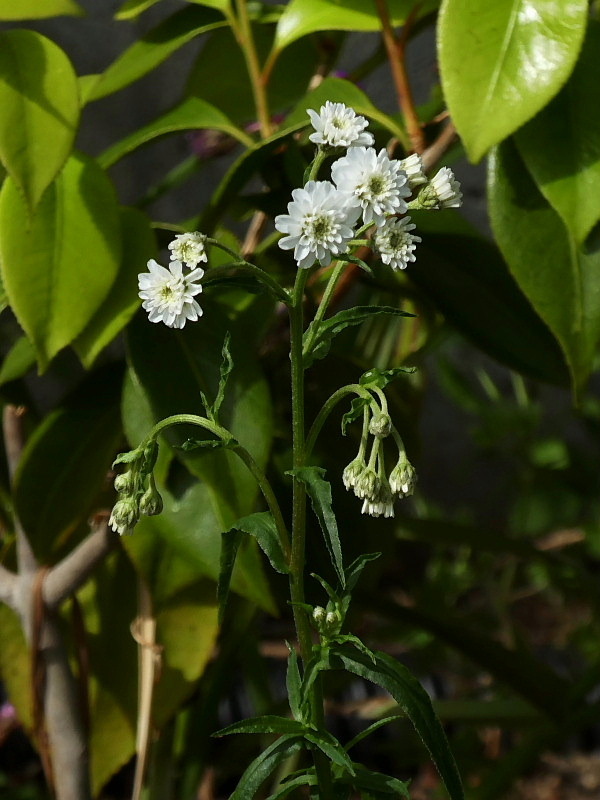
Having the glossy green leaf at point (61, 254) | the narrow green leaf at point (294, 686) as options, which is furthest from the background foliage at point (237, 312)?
the narrow green leaf at point (294, 686)

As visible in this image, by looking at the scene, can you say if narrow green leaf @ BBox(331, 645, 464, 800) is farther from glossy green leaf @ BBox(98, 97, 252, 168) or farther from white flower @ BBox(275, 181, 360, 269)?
glossy green leaf @ BBox(98, 97, 252, 168)

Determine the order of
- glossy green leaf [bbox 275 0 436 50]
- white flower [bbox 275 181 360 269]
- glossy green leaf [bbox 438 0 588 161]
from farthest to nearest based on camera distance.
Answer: glossy green leaf [bbox 275 0 436 50]
glossy green leaf [bbox 438 0 588 161]
white flower [bbox 275 181 360 269]

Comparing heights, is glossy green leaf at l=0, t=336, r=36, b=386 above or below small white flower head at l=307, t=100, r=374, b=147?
below

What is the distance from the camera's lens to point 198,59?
0.69 metres

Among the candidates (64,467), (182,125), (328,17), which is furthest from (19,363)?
(328,17)

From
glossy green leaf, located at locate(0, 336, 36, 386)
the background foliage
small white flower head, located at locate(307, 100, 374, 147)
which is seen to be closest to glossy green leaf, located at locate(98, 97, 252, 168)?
the background foliage

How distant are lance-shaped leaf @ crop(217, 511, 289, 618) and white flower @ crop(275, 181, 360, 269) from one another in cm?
9

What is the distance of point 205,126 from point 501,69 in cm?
19

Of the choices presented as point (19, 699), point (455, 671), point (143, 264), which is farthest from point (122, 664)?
point (455, 671)

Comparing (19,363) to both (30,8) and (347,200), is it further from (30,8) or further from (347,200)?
(347,200)

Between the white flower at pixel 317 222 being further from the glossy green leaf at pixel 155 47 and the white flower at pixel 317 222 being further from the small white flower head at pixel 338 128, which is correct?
the glossy green leaf at pixel 155 47

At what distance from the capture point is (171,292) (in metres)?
0.27

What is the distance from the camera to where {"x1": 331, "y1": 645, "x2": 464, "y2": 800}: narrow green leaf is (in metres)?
0.30

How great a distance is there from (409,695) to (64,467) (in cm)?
32
